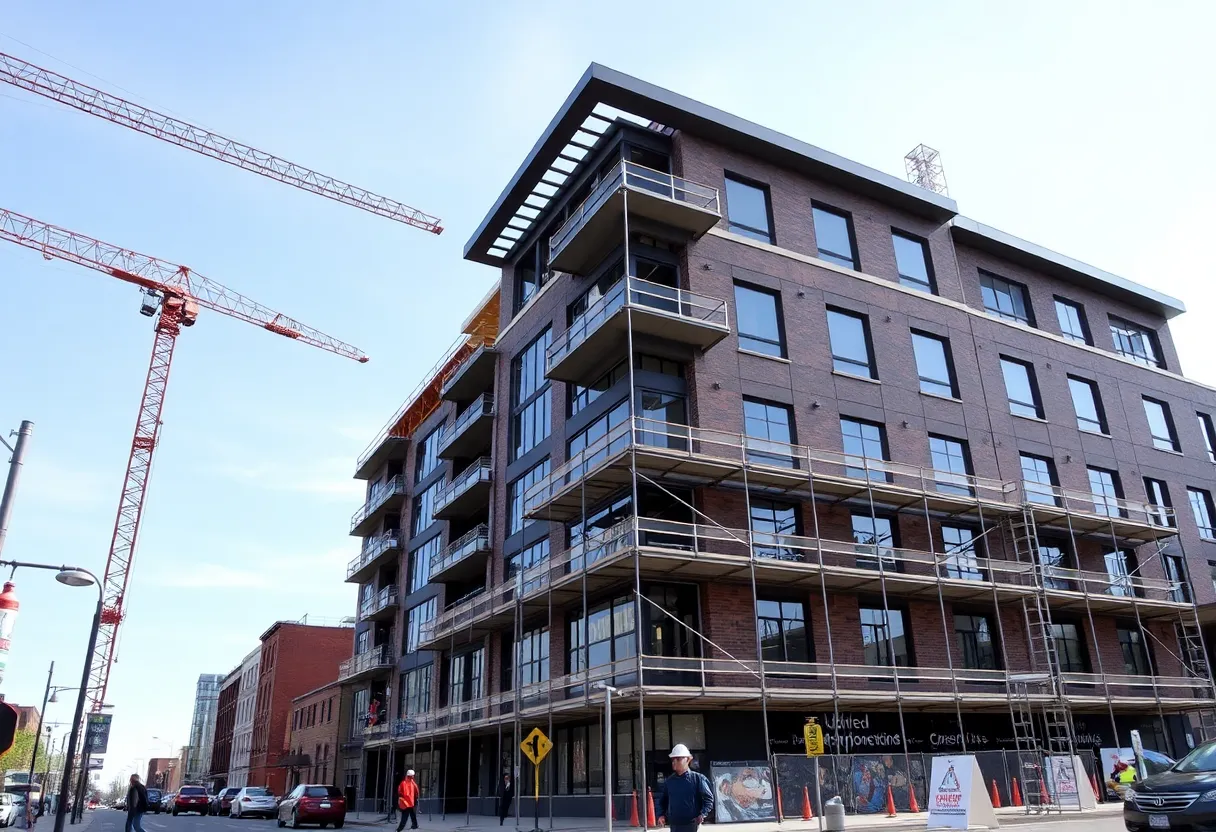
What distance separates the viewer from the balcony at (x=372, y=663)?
149 feet

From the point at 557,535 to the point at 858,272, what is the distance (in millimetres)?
13491

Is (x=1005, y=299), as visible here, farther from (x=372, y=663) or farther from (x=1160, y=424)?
(x=372, y=663)

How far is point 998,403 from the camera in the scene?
3259 centimetres

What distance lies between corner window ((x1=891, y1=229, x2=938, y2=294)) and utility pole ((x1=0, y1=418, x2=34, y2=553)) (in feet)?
95.0

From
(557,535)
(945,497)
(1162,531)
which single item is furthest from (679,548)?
(1162,531)

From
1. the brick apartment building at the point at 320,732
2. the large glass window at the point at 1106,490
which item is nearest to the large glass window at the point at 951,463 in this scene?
the large glass window at the point at 1106,490

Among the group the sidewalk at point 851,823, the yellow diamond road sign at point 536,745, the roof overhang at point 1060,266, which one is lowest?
the sidewalk at point 851,823

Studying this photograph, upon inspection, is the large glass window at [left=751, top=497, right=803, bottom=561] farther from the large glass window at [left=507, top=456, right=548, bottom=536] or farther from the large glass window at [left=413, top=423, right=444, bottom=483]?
the large glass window at [left=413, top=423, right=444, bottom=483]

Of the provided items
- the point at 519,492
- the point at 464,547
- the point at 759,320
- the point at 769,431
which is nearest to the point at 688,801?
the point at 769,431

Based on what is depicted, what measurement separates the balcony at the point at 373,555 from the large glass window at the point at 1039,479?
29.9 m

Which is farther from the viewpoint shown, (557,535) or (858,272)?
(858,272)

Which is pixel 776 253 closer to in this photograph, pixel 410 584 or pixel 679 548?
pixel 679 548

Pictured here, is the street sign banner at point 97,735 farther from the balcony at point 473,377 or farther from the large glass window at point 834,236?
the large glass window at point 834,236

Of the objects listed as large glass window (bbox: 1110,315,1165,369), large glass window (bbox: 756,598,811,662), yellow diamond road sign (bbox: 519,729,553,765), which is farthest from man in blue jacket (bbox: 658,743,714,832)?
large glass window (bbox: 1110,315,1165,369)
